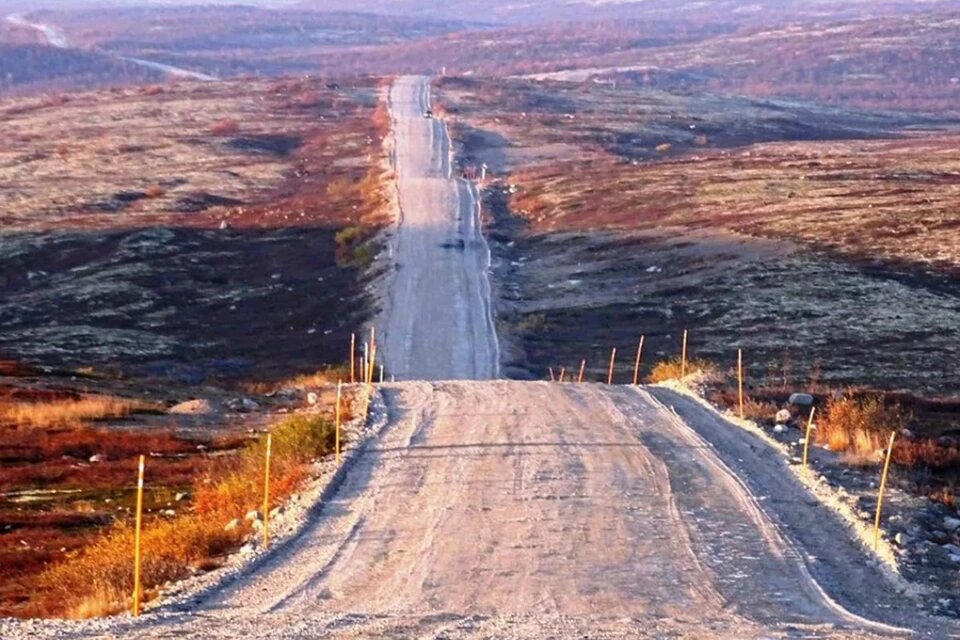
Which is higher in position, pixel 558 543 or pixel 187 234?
pixel 558 543

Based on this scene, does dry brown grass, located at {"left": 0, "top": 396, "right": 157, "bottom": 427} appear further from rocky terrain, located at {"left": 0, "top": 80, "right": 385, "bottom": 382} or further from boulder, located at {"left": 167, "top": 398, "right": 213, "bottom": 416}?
rocky terrain, located at {"left": 0, "top": 80, "right": 385, "bottom": 382}

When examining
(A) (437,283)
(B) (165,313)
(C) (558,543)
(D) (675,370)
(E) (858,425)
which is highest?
(C) (558,543)

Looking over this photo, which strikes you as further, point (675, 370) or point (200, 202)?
point (200, 202)

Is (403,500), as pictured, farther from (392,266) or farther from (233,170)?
(233,170)

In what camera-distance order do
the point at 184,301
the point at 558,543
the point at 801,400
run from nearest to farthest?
the point at 558,543 < the point at 801,400 < the point at 184,301

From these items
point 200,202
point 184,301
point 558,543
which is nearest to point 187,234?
point 200,202

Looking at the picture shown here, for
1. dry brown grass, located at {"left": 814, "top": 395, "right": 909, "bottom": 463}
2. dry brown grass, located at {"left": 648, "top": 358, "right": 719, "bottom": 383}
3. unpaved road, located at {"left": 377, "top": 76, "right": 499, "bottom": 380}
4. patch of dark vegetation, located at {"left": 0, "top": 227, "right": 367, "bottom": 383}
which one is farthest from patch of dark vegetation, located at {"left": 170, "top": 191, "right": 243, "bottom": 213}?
dry brown grass, located at {"left": 814, "top": 395, "right": 909, "bottom": 463}

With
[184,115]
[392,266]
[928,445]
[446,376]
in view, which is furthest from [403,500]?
[184,115]

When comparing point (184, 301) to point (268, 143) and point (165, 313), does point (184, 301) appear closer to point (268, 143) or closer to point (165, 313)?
point (165, 313)
